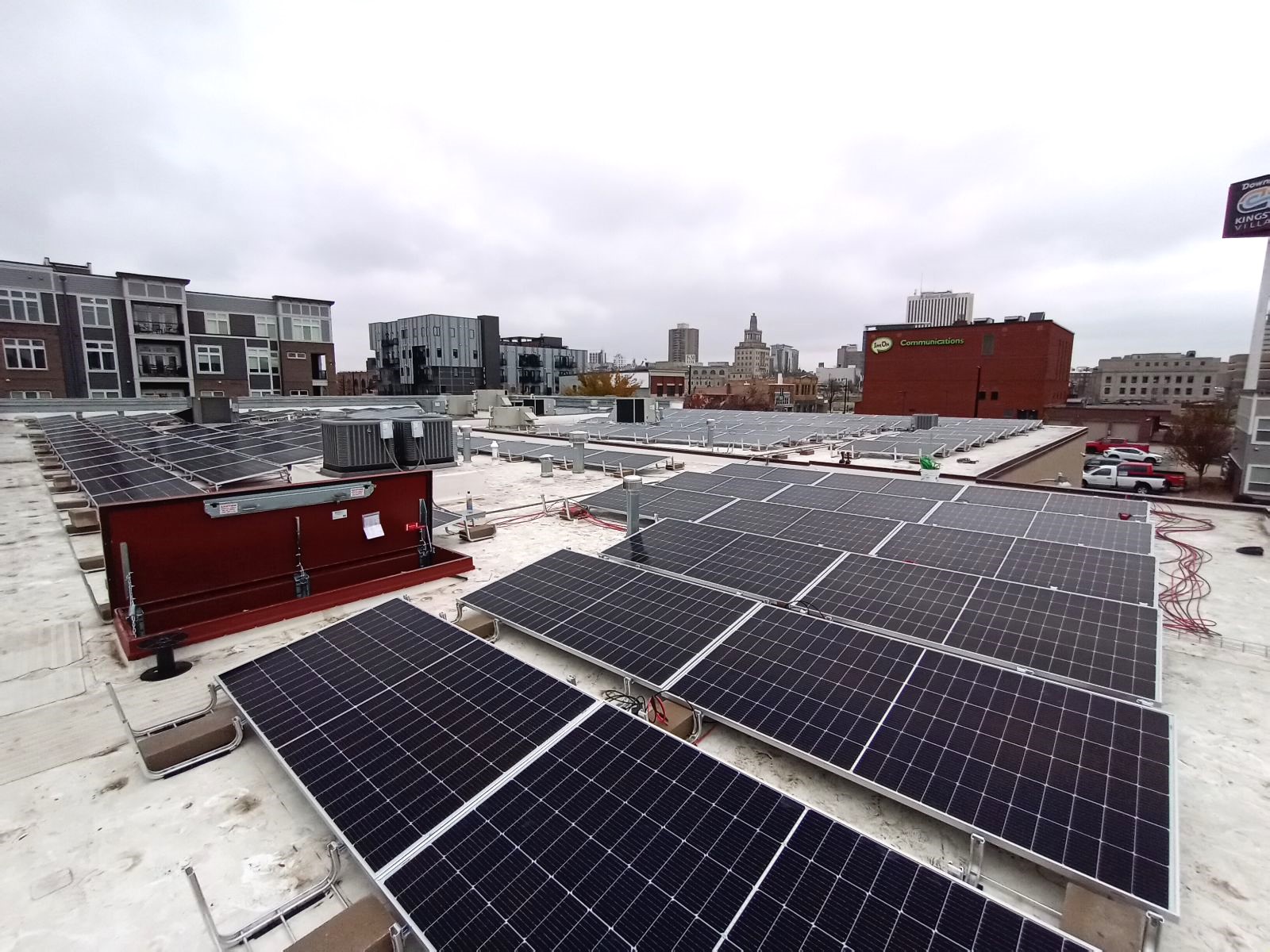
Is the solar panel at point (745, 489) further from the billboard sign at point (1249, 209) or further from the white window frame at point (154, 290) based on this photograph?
the white window frame at point (154, 290)

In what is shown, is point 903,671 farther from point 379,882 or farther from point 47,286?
point 47,286

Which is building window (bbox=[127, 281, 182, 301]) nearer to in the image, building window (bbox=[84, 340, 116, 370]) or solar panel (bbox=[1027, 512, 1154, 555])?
building window (bbox=[84, 340, 116, 370])

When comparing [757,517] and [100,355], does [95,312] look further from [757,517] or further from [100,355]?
[757,517]

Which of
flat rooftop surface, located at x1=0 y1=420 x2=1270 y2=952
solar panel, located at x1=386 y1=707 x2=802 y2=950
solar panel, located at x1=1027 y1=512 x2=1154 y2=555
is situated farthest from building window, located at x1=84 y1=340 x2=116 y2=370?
solar panel, located at x1=1027 y1=512 x2=1154 y2=555

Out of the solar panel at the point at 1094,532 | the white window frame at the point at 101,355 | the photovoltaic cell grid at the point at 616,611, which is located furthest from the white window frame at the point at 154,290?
the solar panel at the point at 1094,532

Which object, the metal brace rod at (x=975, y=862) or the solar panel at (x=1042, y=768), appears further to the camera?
the metal brace rod at (x=975, y=862)
